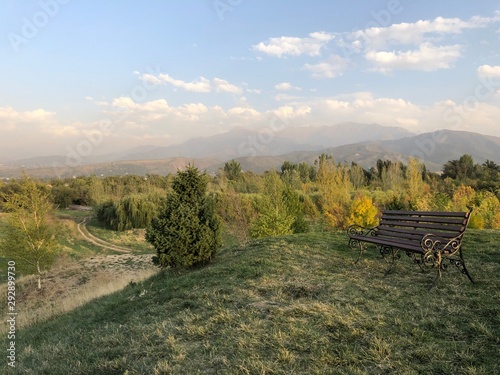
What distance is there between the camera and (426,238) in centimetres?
570

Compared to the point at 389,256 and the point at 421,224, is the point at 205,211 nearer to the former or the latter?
the point at 389,256

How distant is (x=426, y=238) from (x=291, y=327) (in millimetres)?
3203

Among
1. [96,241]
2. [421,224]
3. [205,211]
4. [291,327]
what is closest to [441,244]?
[421,224]

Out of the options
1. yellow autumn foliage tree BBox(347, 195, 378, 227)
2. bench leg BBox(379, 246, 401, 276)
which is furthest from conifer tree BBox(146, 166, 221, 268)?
yellow autumn foliage tree BBox(347, 195, 378, 227)

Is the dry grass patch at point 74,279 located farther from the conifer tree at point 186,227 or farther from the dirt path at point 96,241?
the dirt path at point 96,241

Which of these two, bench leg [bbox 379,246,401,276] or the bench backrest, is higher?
the bench backrest

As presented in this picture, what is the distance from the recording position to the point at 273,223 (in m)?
16.4

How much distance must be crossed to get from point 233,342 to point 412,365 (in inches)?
76.1

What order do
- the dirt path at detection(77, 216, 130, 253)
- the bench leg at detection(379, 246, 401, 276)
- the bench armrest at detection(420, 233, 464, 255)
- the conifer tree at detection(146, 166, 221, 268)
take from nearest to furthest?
the bench armrest at detection(420, 233, 464, 255) < the bench leg at detection(379, 246, 401, 276) < the conifer tree at detection(146, 166, 221, 268) < the dirt path at detection(77, 216, 130, 253)

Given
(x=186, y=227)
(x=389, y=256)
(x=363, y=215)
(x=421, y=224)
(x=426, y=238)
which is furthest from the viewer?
(x=363, y=215)

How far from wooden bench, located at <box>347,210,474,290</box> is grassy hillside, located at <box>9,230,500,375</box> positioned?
0.37 m

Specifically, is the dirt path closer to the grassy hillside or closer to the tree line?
the tree line

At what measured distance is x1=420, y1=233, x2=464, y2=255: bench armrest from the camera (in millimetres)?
5547

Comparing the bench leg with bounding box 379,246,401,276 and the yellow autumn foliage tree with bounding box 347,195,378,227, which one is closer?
the bench leg with bounding box 379,246,401,276
